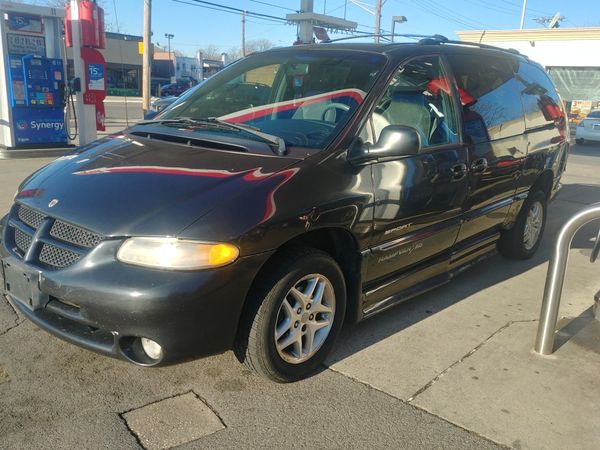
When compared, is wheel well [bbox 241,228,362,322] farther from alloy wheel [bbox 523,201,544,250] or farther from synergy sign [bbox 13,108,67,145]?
synergy sign [bbox 13,108,67,145]

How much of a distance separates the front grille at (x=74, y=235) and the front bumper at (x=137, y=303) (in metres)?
0.06

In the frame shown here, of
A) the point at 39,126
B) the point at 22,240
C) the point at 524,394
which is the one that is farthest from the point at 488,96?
the point at 39,126

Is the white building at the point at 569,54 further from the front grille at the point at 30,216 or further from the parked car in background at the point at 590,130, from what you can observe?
the front grille at the point at 30,216

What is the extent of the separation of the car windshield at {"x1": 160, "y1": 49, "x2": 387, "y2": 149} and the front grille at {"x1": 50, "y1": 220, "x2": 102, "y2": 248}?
3.59ft

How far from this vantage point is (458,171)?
3.87 meters

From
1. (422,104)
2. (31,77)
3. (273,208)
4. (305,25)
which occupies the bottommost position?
(273,208)

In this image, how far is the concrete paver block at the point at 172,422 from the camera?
2558mm

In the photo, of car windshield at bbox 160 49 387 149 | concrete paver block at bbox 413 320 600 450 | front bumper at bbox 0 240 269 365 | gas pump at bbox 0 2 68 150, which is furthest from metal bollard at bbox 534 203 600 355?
gas pump at bbox 0 2 68 150

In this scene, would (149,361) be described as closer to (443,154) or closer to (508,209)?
(443,154)

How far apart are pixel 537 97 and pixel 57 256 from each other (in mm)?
4573

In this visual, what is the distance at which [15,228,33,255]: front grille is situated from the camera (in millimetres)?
2865

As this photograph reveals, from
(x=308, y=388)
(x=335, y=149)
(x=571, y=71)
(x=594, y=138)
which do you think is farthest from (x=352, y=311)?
(x=571, y=71)

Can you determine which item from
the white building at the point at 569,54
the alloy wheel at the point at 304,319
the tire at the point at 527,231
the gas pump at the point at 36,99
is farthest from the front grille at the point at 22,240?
the white building at the point at 569,54

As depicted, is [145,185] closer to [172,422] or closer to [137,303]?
[137,303]
